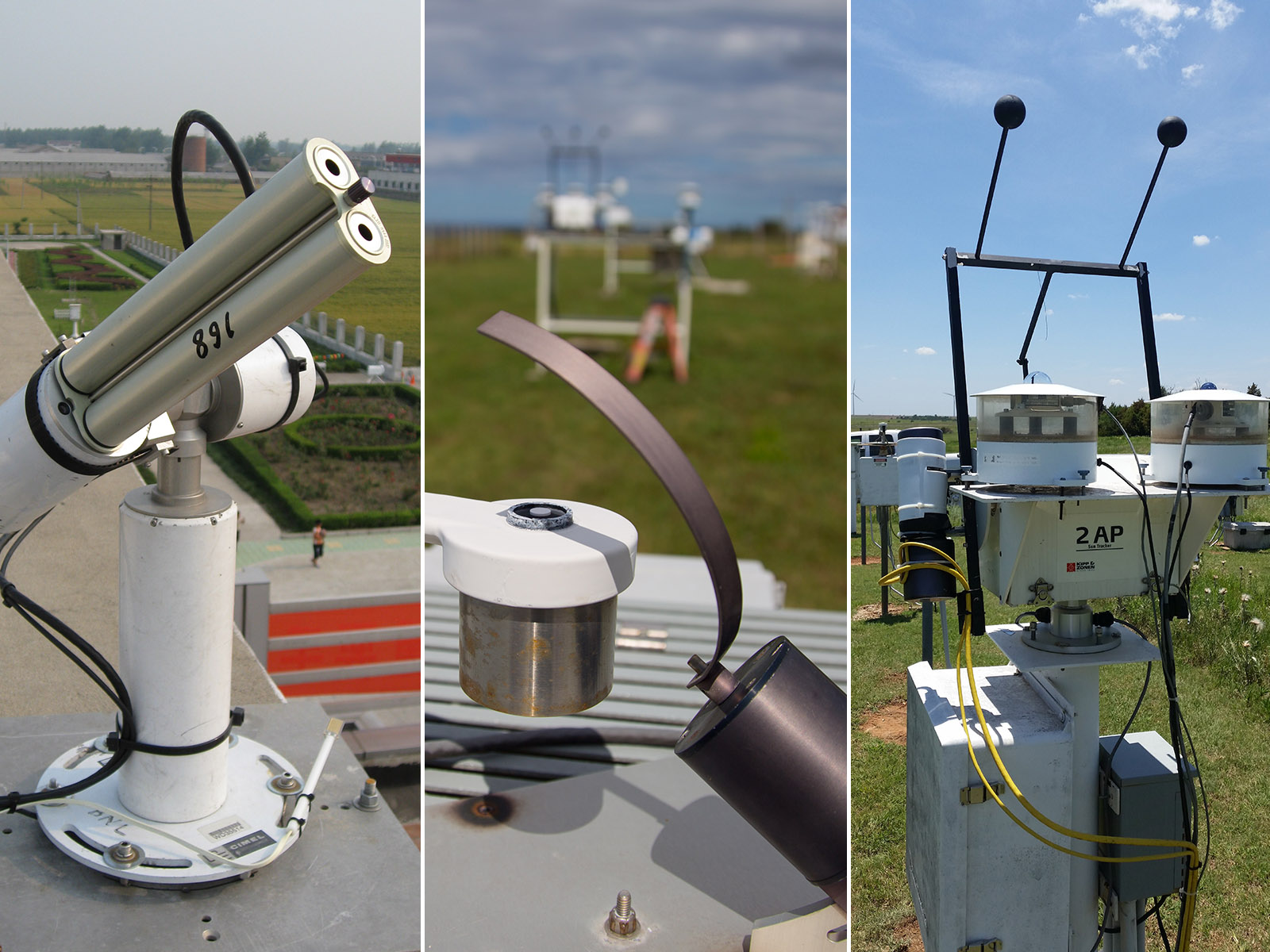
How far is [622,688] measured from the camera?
3.35 metres

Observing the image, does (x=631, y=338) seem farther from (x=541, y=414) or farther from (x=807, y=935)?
(x=807, y=935)

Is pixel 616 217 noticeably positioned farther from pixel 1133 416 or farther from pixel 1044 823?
pixel 1044 823

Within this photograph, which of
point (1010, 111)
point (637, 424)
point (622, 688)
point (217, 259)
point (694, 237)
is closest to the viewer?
point (637, 424)

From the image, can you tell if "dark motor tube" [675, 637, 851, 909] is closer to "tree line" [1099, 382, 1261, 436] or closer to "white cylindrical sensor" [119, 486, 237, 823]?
"white cylindrical sensor" [119, 486, 237, 823]

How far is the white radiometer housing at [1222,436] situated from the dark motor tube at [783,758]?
1278 mm

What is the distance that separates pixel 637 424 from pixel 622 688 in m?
2.11

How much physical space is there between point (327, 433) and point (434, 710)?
9.42ft

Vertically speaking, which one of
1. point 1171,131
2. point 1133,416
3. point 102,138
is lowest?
point 1133,416

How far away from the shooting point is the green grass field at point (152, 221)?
343 cm

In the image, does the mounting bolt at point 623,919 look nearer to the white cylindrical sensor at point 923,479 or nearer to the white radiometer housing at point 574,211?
the white cylindrical sensor at point 923,479

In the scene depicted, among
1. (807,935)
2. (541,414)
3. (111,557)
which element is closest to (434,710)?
(807,935)

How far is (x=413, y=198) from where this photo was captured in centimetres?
418

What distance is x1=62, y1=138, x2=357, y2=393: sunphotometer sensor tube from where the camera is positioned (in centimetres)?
144

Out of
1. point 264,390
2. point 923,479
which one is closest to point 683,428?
point 923,479
